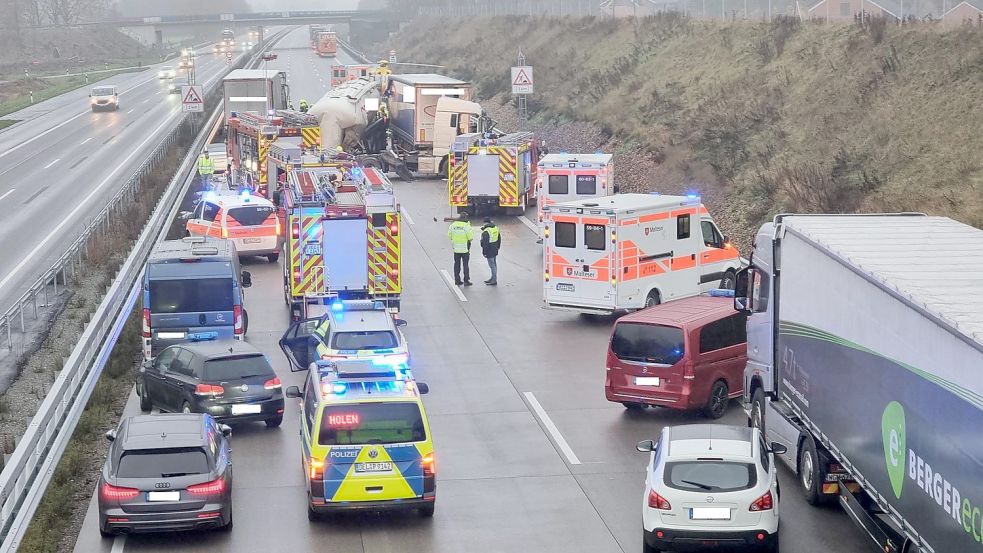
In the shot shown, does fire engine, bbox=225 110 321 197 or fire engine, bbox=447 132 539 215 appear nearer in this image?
fire engine, bbox=447 132 539 215

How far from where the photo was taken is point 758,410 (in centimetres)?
1994

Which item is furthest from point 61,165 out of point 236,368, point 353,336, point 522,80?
point 236,368

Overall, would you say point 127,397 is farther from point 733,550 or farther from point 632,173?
point 632,173

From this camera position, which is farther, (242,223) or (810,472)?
(242,223)

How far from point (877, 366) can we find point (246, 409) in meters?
10.5

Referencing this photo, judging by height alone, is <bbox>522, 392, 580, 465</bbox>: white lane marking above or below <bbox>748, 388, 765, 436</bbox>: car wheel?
below

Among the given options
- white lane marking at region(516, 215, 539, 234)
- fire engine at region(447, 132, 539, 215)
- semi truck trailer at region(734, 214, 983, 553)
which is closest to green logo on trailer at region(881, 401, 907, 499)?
semi truck trailer at region(734, 214, 983, 553)

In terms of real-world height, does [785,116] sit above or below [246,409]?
above

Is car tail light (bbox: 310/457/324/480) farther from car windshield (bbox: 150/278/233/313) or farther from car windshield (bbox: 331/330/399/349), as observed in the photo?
car windshield (bbox: 150/278/233/313)

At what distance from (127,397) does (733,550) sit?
41.3 feet

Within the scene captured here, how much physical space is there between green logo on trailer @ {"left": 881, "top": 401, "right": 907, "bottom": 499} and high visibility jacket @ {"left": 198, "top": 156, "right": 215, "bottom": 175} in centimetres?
3869

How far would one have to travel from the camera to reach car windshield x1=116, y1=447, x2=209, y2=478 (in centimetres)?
1599

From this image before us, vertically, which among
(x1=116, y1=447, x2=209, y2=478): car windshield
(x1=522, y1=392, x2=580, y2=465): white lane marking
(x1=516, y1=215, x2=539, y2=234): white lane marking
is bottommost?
(x1=522, y1=392, x2=580, y2=465): white lane marking

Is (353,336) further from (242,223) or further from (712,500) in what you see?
(242,223)
